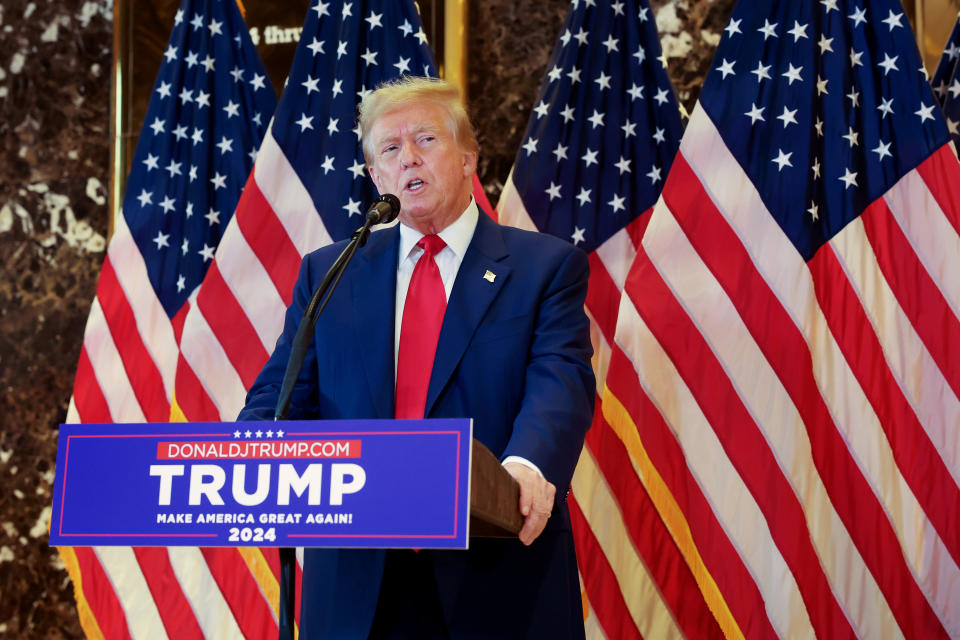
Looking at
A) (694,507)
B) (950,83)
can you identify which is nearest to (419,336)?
(694,507)

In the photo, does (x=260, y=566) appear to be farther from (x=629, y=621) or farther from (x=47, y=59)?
(x=47, y=59)

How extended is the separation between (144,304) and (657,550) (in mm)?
1891

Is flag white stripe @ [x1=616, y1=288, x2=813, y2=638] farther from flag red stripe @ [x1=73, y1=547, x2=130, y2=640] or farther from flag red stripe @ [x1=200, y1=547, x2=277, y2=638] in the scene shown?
flag red stripe @ [x1=73, y1=547, x2=130, y2=640]

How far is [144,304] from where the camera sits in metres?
3.52

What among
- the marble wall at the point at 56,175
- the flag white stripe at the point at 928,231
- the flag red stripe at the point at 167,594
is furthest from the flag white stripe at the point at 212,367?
the flag white stripe at the point at 928,231

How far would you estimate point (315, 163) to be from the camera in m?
3.38

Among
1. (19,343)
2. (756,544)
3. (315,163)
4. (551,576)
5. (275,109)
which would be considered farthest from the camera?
(19,343)

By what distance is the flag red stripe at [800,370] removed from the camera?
2.74m

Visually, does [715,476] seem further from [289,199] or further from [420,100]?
[289,199]

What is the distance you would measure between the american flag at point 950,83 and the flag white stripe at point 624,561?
1456 millimetres

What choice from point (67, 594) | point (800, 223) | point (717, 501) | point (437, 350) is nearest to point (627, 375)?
point (717, 501)

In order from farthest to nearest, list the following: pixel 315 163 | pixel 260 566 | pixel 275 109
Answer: pixel 275 109 → pixel 315 163 → pixel 260 566

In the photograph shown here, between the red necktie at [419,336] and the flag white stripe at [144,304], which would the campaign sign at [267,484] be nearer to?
the red necktie at [419,336]

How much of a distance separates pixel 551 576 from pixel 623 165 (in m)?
1.76
